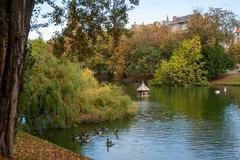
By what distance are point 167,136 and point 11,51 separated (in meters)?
19.1

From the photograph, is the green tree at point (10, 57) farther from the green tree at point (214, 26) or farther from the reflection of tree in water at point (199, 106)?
the green tree at point (214, 26)

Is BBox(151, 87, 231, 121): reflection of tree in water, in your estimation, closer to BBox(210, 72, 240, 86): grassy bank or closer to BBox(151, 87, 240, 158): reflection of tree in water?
BBox(151, 87, 240, 158): reflection of tree in water

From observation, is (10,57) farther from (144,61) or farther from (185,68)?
(144,61)

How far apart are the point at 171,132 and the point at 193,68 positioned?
4489cm

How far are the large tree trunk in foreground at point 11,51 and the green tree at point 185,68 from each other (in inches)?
2478

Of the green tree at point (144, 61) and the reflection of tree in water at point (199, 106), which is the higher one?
the green tree at point (144, 61)

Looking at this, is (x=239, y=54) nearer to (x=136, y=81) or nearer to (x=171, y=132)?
(x=136, y=81)

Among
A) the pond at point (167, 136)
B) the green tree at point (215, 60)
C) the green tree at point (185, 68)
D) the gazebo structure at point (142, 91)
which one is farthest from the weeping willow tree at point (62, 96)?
the green tree at point (215, 60)

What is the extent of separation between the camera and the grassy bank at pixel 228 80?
70062mm

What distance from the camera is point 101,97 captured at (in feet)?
105

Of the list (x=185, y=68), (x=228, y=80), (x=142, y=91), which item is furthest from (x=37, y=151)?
(x=228, y=80)

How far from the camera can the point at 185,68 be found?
7112 cm

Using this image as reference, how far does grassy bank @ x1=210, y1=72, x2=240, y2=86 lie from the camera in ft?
230

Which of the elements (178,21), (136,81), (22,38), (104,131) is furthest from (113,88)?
(178,21)
